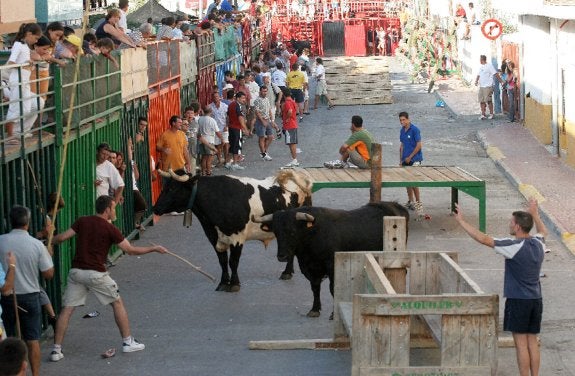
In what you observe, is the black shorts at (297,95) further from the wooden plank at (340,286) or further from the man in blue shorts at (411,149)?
the wooden plank at (340,286)

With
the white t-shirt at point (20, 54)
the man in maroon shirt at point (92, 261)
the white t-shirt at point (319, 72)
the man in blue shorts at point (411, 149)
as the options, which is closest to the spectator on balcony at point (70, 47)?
the white t-shirt at point (20, 54)

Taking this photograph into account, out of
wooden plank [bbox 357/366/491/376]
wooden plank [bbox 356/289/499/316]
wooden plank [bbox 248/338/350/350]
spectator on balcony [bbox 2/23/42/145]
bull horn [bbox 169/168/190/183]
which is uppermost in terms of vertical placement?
spectator on balcony [bbox 2/23/42/145]

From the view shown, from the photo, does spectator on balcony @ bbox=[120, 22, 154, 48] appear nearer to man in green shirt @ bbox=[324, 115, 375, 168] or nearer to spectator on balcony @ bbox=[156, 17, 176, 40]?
spectator on balcony @ bbox=[156, 17, 176, 40]

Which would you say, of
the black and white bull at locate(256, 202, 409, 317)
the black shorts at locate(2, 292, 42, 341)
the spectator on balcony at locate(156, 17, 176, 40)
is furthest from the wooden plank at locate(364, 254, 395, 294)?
the spectator on balcony at locate(156, 17, 176, 40)

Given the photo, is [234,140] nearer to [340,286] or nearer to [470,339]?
[340,286]

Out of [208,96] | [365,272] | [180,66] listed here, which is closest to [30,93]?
[365,272]

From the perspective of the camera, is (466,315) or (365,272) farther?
(365,272)

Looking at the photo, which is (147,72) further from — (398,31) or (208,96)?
(398,31)

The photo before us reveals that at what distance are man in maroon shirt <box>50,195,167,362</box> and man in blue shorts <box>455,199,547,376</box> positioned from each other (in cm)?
359

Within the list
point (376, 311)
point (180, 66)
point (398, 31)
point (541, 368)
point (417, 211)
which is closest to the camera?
point (376, 311)

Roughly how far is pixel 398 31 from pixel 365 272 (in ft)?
210

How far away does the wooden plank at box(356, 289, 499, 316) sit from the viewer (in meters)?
10.6

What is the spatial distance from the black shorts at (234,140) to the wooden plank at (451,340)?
18472mm

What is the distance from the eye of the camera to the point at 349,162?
2280 cm
